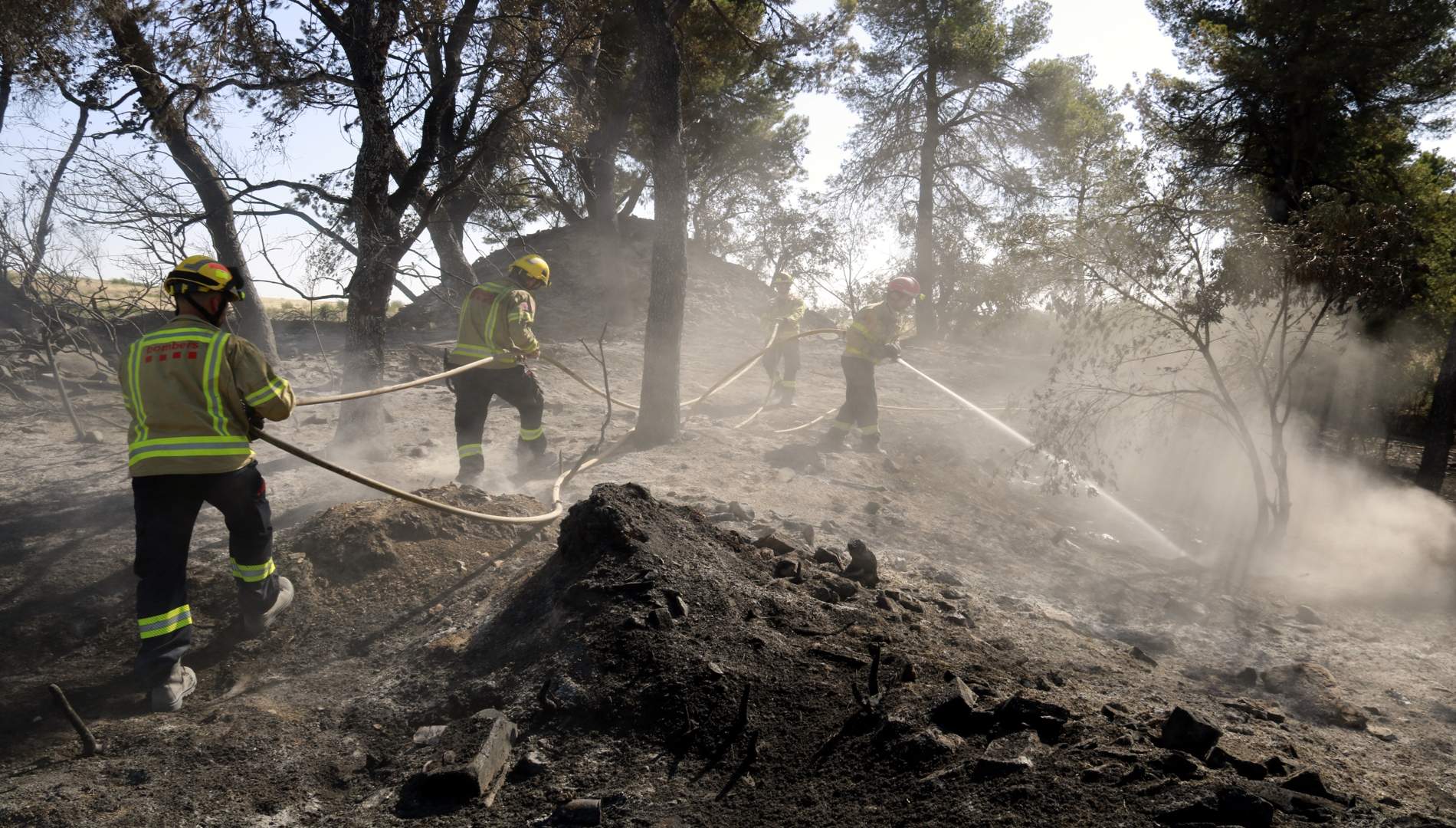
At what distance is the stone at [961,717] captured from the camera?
3.24 meters

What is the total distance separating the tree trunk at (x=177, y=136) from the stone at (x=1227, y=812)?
8818mm

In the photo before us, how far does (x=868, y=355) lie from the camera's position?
31.1 ft

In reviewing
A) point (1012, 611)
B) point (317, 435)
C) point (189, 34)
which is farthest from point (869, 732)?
point (189, 34)

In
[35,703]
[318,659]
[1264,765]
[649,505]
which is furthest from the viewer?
[649,505]

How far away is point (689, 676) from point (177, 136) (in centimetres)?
893

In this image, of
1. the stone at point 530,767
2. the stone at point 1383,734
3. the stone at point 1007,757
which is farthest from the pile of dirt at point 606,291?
the stone at point 1007,757

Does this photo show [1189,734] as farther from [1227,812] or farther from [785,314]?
[785,314]

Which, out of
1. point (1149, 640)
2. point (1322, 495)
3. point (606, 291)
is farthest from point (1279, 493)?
point (606, 291)

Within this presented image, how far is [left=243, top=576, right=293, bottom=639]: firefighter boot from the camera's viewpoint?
453 centimetres

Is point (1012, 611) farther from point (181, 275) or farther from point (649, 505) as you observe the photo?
point (181, 275)

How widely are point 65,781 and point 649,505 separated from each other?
9.29 ft

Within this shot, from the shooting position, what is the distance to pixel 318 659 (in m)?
4.41

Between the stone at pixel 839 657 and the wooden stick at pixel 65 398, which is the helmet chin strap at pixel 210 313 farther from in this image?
the wooden stick at pixel 65 398

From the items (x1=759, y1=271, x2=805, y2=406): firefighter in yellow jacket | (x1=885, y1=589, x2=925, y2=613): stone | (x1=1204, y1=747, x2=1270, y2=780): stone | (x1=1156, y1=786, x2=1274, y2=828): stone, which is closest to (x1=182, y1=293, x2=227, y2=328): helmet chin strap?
(x1=885, y1=589, x2=925, y2=613): stone
